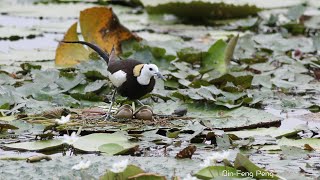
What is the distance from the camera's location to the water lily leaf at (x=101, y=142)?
3.38 meters

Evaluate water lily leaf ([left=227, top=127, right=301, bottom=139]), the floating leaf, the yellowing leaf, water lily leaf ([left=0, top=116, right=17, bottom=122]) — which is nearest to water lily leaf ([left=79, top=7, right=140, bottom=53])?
the yellowing leaf

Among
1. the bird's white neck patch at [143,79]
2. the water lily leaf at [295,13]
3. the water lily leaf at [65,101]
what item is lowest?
the water lily leaf at [65,101]

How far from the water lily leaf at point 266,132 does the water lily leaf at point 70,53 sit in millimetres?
1903

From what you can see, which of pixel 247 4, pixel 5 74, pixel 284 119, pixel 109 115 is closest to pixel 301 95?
pixel 284 119

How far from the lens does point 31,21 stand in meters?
7.51

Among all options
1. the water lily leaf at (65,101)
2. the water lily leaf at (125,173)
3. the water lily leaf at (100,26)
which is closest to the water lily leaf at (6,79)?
the water lily leaf at (65,101)

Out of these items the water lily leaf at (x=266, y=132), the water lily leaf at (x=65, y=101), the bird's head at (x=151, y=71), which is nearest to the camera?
the water lily leaf at (x=266, y=132)

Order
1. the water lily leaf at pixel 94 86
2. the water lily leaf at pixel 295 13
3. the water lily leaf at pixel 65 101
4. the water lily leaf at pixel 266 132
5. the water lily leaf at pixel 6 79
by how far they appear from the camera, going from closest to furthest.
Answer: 1. the water lily leaf at pixel 266 132
2. the water lily leaf at pixel 65 101
3. the water lily leaf at pixel 94 86
4. the water lily leaf at pixel 6 79
5. the water lily leaf at pixel 295 13

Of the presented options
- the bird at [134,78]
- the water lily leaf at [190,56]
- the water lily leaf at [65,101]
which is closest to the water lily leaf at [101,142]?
the bird at [134,78]

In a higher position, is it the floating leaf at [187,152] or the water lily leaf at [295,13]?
the water lily leaf at [295,13]

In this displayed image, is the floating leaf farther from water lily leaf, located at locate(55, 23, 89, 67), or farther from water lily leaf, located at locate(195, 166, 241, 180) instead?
water lily leaf, located at locate(55, 23, 89, 67)

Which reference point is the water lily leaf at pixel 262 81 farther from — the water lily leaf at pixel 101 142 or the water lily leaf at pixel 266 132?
the water lily leaf at pixel 101 142

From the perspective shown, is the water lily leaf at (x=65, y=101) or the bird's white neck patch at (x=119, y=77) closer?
the bird's white neck patch at (x=119, y=77)

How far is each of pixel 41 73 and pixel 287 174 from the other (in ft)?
6.86
